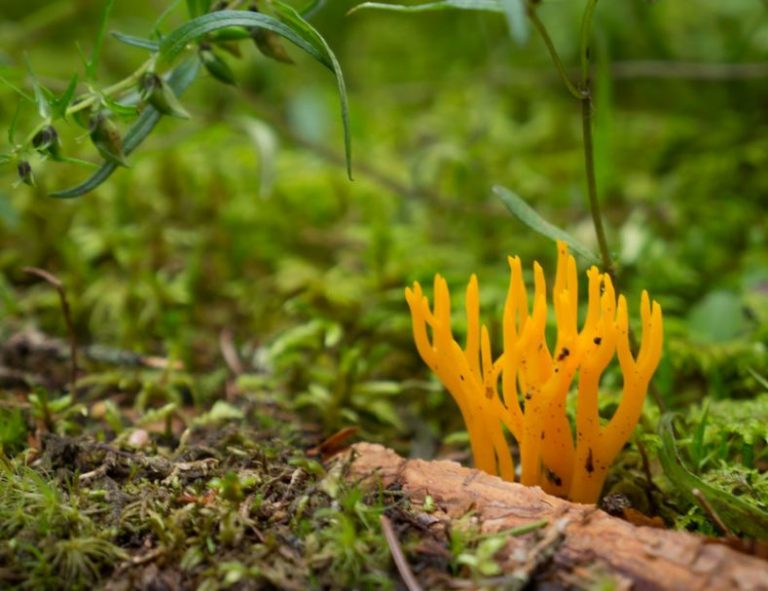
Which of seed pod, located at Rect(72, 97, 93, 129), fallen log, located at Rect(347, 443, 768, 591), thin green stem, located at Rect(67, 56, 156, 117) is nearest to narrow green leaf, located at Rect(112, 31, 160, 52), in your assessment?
thin green stem, located at Rect(67, 56, 156, 117)

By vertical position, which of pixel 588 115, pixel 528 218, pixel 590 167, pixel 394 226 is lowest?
pixel 394 226

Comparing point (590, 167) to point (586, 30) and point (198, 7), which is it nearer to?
point (586, 30)

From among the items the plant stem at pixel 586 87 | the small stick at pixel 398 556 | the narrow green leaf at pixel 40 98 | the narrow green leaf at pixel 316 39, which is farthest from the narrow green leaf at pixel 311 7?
the small stick at pixel 398 556

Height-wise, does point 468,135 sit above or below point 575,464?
above

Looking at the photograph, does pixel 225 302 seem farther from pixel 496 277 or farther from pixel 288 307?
pixel 496 277

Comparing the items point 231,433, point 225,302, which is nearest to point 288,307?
point 225,302

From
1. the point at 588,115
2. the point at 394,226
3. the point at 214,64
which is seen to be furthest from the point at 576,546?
the point at 394,226

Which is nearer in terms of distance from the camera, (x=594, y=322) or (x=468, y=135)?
(x=594, y=322)
